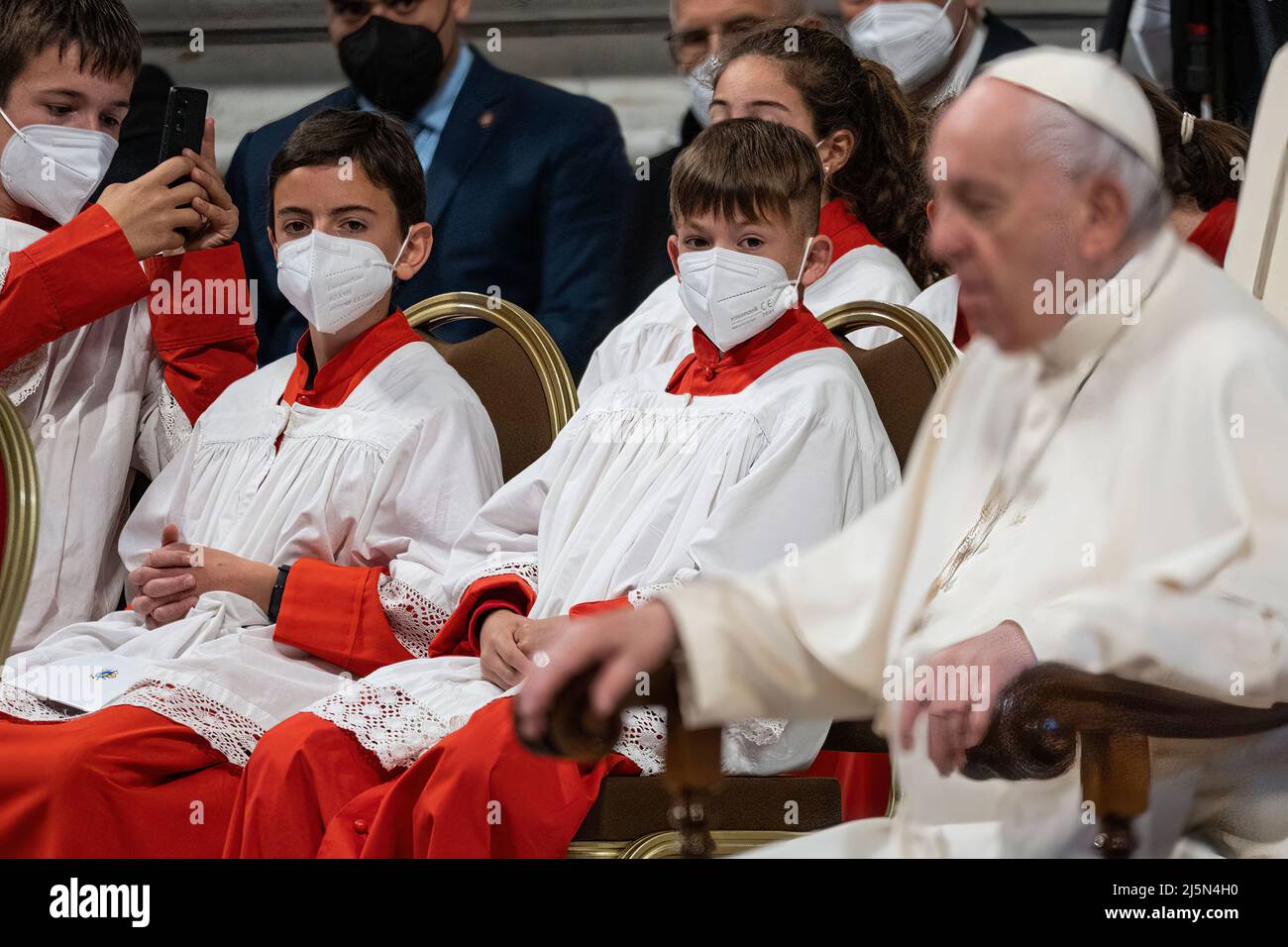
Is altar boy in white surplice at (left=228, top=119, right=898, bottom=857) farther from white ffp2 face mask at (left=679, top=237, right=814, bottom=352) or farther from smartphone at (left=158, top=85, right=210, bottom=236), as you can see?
smartphone at (left=158, top=85, right=210, bottom=236)

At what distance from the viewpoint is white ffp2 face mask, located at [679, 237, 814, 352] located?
2830 millimetres

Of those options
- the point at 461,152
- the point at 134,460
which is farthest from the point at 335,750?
the point at 461,152

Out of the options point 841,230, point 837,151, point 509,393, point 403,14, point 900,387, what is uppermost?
point 403,14

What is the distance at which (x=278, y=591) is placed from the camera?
3027mm

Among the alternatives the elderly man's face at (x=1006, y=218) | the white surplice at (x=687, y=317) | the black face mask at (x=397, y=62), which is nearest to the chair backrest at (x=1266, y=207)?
the elderly man's face at (x=1006, y=218)

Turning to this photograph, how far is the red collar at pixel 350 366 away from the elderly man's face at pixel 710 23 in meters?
1.19

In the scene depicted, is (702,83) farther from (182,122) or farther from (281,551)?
(281,551)

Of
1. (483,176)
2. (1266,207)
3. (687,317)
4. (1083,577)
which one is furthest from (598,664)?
(483,176)

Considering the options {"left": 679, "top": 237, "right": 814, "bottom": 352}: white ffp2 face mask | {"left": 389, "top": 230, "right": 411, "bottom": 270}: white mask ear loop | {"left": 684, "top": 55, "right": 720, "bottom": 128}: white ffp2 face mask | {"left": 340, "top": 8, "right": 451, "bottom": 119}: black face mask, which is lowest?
{"left": 679, "top": 237, "right": 814, "bottom": 352}: white ffp2 face mask

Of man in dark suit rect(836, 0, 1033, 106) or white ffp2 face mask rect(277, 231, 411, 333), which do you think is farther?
man in dark suit rect(836, 0, 1033, 106)

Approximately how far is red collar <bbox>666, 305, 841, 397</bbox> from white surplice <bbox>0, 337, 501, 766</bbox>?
1.55 feet

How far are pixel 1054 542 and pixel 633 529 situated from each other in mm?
1072

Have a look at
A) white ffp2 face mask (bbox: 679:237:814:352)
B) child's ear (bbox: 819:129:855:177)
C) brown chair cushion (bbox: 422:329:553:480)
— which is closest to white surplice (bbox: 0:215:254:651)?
brown chair cushion (bbox: 422:329:553:480)

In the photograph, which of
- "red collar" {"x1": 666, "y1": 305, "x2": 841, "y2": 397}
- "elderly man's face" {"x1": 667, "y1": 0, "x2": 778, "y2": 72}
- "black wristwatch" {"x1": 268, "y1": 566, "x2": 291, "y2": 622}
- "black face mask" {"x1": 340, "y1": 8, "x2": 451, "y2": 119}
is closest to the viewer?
"red collar" {"x1": 666, "y1": 305, "x2": 841, "y2": 397}
